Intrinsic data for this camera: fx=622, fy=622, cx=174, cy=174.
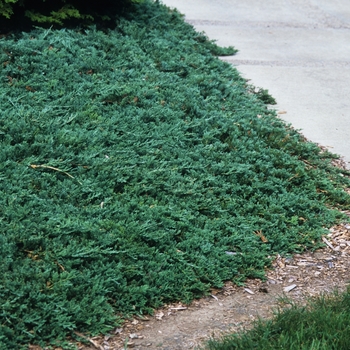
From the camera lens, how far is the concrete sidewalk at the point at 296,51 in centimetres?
676

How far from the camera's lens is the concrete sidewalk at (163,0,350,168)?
22.2ft

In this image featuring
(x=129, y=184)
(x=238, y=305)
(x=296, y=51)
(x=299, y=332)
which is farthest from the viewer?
(x=296, y=51)

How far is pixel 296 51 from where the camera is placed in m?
8.61

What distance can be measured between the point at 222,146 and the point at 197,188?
2.31 ft

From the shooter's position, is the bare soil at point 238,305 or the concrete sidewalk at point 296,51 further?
the concrete sidewalk at point 296,51

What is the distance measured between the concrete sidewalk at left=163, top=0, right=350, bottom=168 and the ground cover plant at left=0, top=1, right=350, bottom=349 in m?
0.51

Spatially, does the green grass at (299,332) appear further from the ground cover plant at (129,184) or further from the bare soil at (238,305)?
the ground cover plant at (129,184)

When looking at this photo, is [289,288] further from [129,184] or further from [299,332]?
[129,184]

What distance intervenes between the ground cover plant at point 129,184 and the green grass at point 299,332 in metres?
0.62

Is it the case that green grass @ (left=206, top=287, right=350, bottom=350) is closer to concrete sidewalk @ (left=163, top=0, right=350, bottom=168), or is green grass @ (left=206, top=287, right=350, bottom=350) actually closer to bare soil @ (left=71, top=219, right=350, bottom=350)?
bare soil @ (left=71, top=219, right=350, bottom=350)

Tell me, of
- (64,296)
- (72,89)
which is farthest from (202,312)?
(72,89)

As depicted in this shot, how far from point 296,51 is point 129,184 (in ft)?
15.6

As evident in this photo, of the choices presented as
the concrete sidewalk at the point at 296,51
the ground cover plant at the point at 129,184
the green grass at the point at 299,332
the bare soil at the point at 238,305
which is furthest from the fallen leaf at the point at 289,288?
the concrete sidewalk at the point at 296,51

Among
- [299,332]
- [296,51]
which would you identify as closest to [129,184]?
[299,332]
